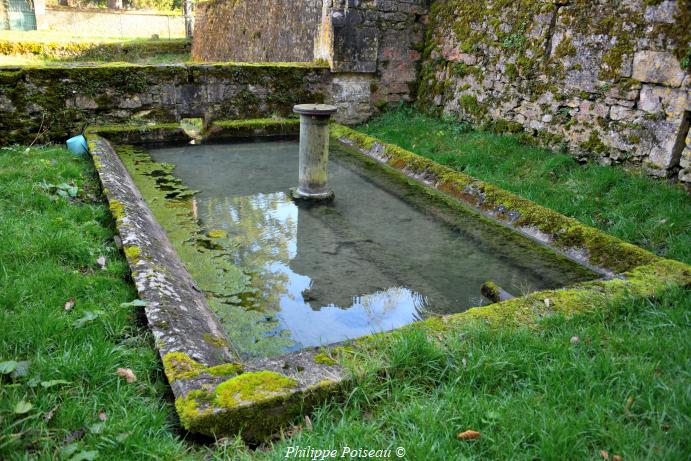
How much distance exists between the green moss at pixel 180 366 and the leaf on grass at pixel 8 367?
592mm

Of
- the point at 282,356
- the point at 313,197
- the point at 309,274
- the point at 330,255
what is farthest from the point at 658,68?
the point at 282,356

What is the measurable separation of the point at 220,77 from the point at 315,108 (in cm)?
283

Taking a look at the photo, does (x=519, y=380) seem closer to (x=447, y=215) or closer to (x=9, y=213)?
(x=447, y=215)

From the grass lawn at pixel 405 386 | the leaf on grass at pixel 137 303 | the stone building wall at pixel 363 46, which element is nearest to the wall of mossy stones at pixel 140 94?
the stone building wall at pixel 363 46

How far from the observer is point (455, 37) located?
26.7 ft

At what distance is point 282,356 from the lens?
8.47ft

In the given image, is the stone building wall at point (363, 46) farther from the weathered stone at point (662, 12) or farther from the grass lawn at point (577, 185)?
the weathered stone at point (662, 12)

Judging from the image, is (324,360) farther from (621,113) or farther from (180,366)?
(621,113)

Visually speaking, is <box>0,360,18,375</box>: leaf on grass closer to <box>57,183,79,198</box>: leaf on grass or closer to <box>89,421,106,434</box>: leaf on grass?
<box>89,421,106,434</box>: leaf on grass

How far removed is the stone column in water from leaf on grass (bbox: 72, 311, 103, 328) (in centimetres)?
300

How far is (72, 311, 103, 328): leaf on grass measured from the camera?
2.62m

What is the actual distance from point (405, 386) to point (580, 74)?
492cm

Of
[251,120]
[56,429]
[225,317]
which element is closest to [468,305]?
[225,317]

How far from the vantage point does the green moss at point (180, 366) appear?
7.56 ft
